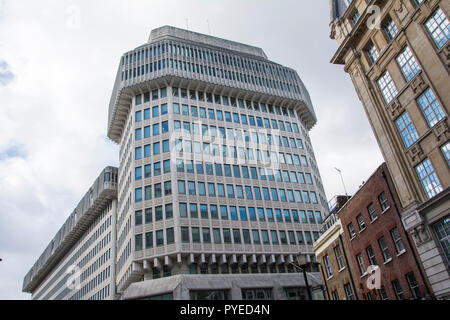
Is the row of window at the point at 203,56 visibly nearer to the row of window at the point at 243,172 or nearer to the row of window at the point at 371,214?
the row of window at the point at 243,172

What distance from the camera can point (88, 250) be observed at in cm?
9406

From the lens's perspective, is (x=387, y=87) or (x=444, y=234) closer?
(x=444, y=234)

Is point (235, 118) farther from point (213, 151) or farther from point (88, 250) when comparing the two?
point (88, 250)

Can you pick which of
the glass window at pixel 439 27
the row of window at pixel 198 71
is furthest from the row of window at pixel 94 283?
the glass window at pixel 439 27

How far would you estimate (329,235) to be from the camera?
124ft

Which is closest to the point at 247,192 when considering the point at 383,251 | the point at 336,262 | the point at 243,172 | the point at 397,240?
the point at 243,172

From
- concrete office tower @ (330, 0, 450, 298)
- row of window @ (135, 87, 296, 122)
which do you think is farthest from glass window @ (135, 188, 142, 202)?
concrete office tower @ (330, 0, 450, 298)

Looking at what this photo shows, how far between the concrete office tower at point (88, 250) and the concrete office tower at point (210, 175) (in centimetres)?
982

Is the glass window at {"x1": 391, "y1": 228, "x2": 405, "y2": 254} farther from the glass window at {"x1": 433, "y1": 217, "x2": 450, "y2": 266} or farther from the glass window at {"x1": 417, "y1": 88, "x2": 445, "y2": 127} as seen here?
the glass window at {"x1": 417, "y1": 88, "x2": 445, "y2": 127}

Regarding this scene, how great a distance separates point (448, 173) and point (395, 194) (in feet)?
16.9

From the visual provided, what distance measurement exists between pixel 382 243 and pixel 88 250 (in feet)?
269

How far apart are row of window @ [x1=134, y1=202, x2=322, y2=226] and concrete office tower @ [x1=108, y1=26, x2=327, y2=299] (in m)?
0.18

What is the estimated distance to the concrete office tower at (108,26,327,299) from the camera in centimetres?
5434
